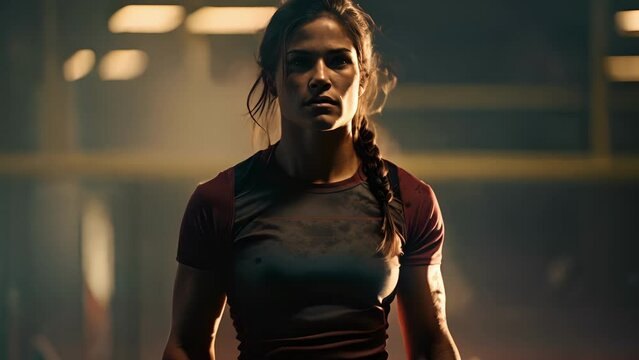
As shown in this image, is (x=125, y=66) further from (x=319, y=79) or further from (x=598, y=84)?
(x=598, y=84)

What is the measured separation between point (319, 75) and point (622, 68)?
105 centimetres

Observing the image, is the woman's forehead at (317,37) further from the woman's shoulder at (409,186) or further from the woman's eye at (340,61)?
the woman's shoulder at (409,186)

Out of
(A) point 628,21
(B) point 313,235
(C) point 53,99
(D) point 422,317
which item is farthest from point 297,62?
(A) point 628,21

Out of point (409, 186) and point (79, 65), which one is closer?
point (409, 186)

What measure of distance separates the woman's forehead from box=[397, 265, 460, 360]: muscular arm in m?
0.58

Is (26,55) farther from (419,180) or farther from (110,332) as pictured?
(419,180)

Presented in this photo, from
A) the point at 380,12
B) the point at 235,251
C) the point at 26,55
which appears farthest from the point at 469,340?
the point at 26,55

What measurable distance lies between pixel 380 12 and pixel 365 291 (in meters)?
0.83

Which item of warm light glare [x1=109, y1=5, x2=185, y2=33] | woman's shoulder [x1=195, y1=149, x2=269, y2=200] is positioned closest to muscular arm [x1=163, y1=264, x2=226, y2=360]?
woman's shoulder [x1=195, y1=149, x2=269, y2=200]

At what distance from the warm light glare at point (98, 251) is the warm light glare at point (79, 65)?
1.21 feet

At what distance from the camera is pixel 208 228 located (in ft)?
6.81

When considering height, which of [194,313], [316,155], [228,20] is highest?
[228,20]

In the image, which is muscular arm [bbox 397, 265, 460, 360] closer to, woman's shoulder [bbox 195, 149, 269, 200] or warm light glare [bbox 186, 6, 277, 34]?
woman's shoulder [bbox 195, 149, 269, 200]

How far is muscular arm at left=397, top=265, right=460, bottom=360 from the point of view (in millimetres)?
2113
